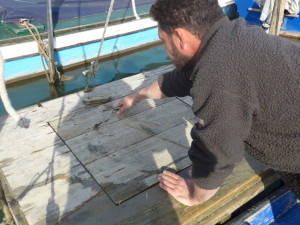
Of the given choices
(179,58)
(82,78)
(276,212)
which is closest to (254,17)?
(82,78)

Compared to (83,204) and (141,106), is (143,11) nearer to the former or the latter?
(141,106)

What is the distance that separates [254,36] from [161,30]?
431 millimetres

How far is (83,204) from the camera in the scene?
188 centimetres

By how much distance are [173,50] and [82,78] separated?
17.2 feet

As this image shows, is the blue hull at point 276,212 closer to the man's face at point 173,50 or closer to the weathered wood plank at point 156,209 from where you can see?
the weathered wood plank at point 156,209

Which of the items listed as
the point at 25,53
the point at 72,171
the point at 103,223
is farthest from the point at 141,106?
the point at 25,53

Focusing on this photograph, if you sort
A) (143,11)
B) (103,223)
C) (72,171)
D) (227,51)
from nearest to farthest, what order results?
1. (227,51)
2. (103,223)
3. (72,171)
4. (143,11)

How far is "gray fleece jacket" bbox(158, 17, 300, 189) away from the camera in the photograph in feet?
4.11

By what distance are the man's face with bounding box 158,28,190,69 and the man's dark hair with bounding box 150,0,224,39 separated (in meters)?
0.05

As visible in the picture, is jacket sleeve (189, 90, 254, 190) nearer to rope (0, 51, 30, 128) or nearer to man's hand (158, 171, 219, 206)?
man's hand (158, 171, 219, 206)

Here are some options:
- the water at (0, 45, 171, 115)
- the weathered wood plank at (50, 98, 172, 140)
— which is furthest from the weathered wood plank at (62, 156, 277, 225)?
the water at (0, 45, 171, 115)

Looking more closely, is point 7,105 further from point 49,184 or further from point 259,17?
point 259,17

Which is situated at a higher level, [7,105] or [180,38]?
[180,38]

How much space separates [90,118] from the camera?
2.82 metres
